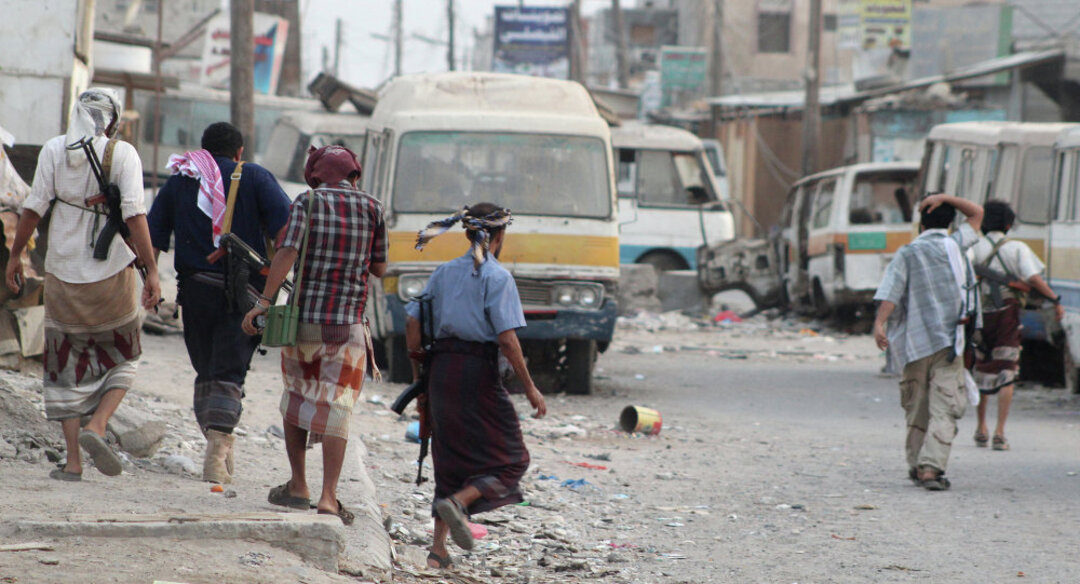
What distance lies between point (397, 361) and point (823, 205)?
369 inches

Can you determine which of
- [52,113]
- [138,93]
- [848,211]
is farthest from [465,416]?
[138,93]

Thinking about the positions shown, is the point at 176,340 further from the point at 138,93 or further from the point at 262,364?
the point at 138,93

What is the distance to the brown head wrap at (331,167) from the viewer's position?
530cm

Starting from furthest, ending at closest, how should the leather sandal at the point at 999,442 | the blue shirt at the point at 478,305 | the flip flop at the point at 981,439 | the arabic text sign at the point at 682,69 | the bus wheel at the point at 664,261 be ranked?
1. the arabic text sign at the point at 682,69
2. the bus wheel at the point at 664,261
3. the flip flop at the point at 981,439
4. the leather sandal at the point at 999,442
5. the blue shirt at the point at 478,305

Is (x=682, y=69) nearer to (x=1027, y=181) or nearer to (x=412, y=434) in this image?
(x=1027, y=181)

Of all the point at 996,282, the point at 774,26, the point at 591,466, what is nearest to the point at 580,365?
the point at 591,466

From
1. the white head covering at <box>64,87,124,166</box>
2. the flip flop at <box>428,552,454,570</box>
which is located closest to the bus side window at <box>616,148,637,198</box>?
the white head covering at <box>64,87,124,166</box>

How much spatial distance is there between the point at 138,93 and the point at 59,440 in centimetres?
2033

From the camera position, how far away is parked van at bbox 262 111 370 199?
15.9 m

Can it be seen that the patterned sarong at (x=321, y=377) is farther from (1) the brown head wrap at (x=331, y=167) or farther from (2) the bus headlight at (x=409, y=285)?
(2) the bus headlight at (x=409, y=285)

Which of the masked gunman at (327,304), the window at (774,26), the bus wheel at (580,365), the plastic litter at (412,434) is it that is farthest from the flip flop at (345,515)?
the window at (774,26)

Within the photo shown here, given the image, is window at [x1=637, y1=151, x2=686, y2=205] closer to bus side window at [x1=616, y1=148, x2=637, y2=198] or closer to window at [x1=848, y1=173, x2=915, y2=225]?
bus side window at [x1=616, y1=148, x2=637, y2=198]

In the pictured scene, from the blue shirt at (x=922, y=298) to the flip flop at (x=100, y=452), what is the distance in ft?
13.3

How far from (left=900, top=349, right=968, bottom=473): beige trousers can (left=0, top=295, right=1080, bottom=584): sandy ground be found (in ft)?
0.78
